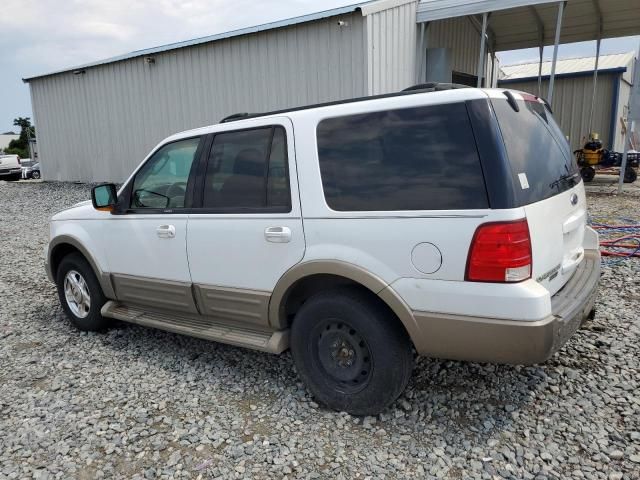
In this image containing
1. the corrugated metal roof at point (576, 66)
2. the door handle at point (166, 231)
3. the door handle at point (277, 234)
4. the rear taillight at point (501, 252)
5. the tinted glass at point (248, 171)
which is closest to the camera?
the rear taillight at point (501, 252)

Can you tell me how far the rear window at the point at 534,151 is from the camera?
8.46 ft

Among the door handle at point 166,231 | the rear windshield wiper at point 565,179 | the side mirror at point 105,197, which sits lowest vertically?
the door handle at point 166,231

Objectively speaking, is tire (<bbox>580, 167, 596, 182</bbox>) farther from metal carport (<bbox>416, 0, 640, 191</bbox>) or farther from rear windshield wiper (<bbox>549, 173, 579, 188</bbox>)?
rear windshield wiper (<bbox>549, 173, 579, 188</bbox>)

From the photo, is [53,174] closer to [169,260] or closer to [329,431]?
[169,260]

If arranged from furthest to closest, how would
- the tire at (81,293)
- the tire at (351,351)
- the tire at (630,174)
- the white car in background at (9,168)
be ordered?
the white car in background at (9,168) → the tire at (630,174) → the tire at (81,293) → the tire at (351,351)

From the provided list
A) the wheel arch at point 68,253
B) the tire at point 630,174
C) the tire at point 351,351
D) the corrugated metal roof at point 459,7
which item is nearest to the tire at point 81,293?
the wheel arch at point 68,253

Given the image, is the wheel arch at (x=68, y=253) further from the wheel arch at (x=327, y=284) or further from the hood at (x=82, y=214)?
the wheel arch at (x=327, y=284)

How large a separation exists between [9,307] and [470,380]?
16.2ft

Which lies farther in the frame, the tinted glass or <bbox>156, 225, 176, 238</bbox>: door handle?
<bbox>156, 225, 176, 238</bbox>: door handle

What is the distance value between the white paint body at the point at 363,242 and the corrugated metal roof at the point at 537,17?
8.39m

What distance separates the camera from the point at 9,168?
26141 mm

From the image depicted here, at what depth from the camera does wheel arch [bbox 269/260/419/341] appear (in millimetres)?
2746

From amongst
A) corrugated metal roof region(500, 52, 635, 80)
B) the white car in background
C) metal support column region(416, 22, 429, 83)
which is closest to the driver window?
metal support column region(416, 22, 429, 83)

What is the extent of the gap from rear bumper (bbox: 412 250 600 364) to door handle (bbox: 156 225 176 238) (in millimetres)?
1959
